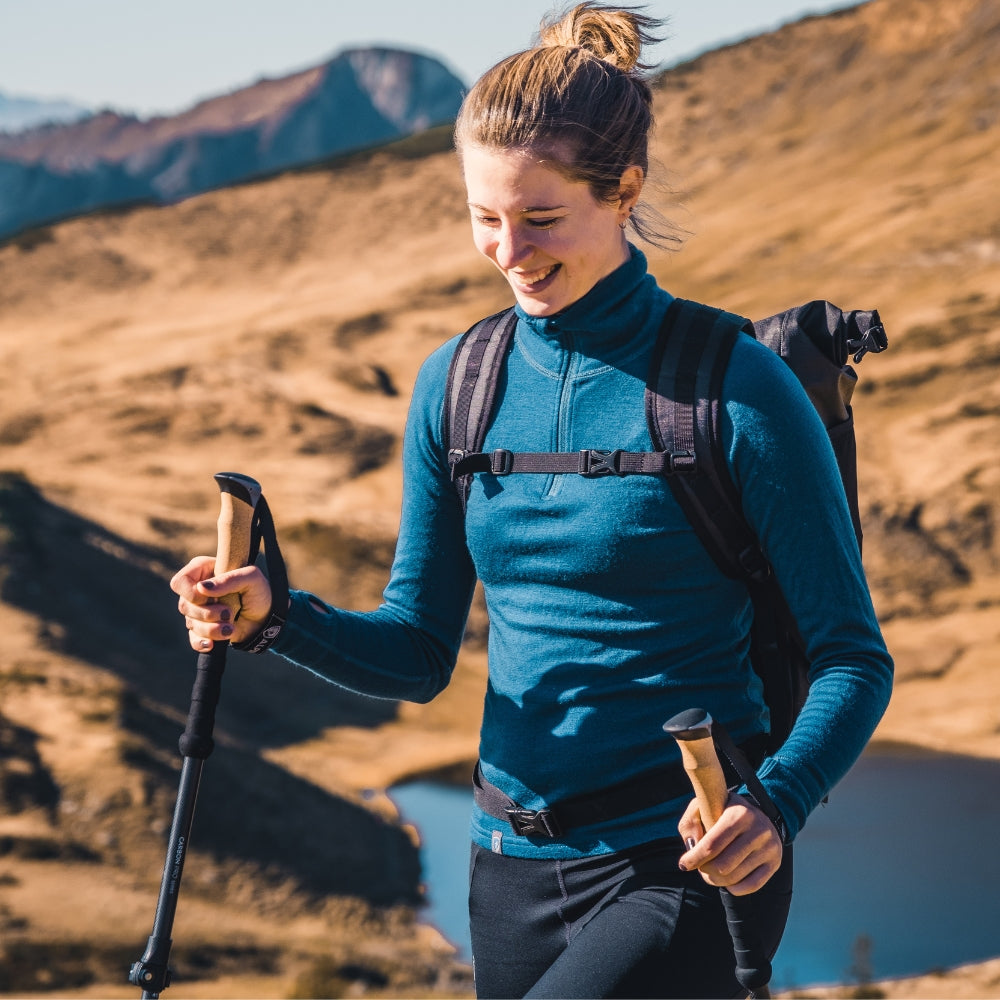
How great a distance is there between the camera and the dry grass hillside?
9.77 m

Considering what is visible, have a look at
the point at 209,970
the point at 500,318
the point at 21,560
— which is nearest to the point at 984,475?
the point at 21,560

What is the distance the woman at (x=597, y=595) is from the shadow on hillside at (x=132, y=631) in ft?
39.2

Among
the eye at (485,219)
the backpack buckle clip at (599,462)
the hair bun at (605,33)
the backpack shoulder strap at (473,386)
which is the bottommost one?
the backpack buckle clip at (599,462)

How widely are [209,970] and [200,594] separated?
24.5ft

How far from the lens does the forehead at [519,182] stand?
1.93 m

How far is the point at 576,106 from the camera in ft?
6.42

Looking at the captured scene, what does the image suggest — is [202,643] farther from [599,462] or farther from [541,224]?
[541,224]

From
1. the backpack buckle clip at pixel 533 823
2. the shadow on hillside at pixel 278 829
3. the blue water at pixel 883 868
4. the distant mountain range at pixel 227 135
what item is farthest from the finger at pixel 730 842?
the distant mountain range at pixel 227 135

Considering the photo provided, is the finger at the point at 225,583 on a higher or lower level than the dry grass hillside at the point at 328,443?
lower

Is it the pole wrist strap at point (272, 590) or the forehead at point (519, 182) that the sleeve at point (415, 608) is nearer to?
the pole wrist strap at point (272, 590)

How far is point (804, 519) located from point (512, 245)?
1.86ft

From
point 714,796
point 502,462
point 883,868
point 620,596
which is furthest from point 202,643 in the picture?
point 883,868

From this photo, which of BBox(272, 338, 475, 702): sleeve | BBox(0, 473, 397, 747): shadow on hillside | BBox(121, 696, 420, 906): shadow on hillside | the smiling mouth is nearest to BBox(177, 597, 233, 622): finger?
BBox(272, 338, 475, 702): sleeve

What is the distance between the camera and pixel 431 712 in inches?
587
